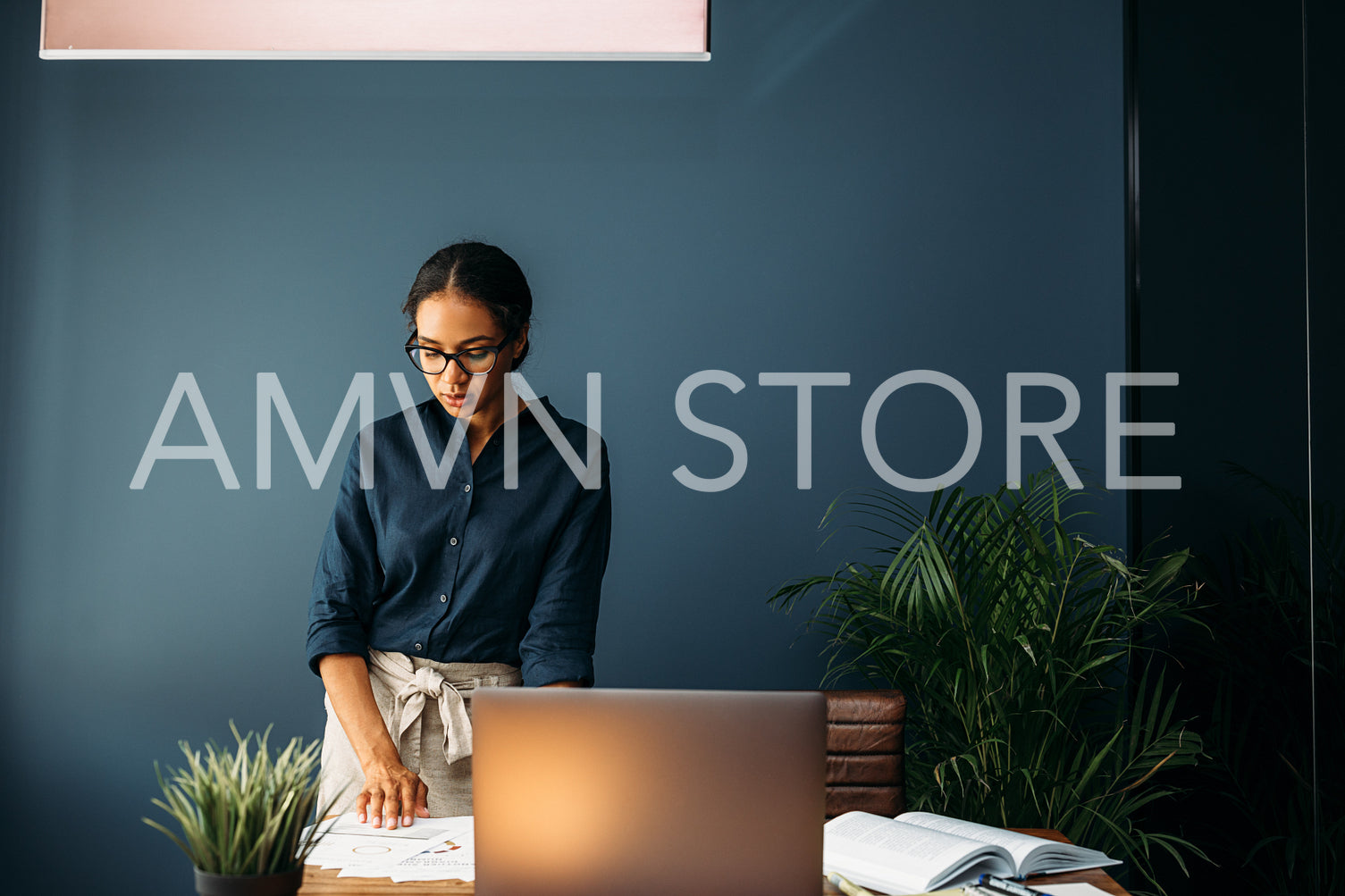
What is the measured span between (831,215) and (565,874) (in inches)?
102

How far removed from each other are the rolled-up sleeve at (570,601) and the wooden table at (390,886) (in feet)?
2.68

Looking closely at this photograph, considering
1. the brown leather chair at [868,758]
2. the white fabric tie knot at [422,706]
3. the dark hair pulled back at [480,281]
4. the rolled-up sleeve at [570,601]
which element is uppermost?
the dark hair pulled back at [480,281]

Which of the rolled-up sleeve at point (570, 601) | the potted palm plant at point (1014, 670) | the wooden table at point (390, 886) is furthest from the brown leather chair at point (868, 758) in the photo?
the wooden table at point (390, 886)

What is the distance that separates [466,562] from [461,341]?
0.54 metres

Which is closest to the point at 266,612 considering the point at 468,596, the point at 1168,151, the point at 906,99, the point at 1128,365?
the point at 468,596

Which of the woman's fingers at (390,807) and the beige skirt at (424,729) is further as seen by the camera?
the beige skirt at (424,729)

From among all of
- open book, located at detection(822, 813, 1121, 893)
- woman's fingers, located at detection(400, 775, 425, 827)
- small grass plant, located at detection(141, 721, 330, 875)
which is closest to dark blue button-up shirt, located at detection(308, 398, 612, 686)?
woman's fingers, located at detection(400, 775, 425, 827)

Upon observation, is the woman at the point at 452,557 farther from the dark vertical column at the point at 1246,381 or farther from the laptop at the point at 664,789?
the dark vertical column at the point at 1246,381

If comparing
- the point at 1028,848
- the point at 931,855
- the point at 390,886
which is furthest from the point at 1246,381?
the point at 390,886

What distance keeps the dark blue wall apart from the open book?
1674 mm

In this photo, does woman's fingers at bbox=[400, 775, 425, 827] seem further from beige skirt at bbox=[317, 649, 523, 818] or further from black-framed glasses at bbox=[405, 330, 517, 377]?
black-framed glasses at bbox=[405, 330, 517, 377]

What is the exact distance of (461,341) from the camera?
103 inches

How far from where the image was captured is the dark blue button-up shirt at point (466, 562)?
2412 millimetres

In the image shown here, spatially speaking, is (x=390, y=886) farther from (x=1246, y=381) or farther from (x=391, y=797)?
(x=1246, y=381)
